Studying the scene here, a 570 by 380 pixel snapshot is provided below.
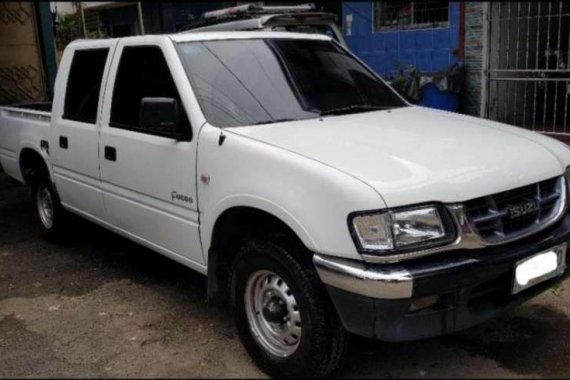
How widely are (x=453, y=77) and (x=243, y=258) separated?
6896mm

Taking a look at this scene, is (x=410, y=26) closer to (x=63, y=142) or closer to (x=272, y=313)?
(x=63, y=142)

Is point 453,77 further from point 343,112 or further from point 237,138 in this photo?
point 237,138

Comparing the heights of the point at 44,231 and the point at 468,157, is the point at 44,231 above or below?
below

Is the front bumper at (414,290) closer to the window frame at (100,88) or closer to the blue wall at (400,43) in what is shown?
the window frame at (100,88)

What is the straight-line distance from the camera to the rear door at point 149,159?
3598 millimetres

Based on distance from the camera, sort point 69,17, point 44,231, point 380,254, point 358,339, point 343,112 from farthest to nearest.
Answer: point 69,17 → point 44,231 → point 343,112 → point 358,339 → point 380,254

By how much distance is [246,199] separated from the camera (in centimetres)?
310

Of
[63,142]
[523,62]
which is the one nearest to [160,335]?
[63,142]

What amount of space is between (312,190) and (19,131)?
159 inches

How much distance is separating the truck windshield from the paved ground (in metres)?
1.32

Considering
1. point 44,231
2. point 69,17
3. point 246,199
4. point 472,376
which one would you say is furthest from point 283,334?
point 69,17

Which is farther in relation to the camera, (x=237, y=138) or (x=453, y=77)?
(x=453, y=77)

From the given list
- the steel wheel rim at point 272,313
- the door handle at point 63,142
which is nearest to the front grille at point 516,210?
the steel wheel rim at point 272,313

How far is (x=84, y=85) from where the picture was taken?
15.9 feet
